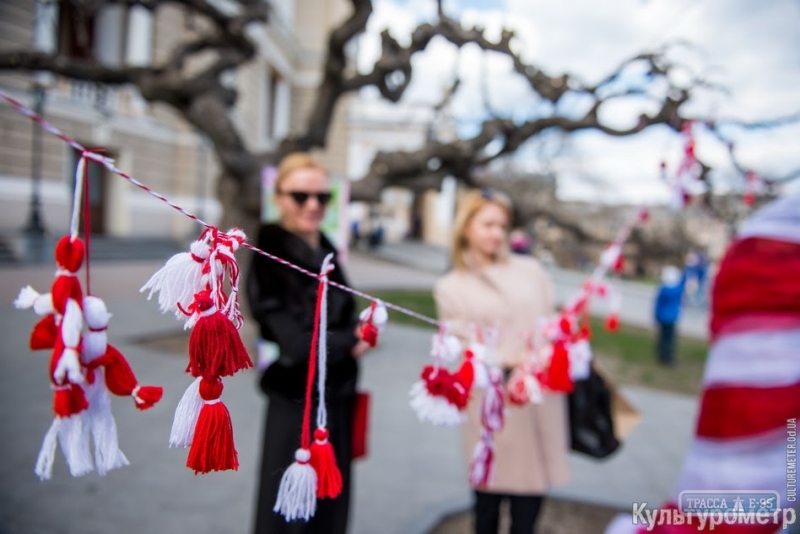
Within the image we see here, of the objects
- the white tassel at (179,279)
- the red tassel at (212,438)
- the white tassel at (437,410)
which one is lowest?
the white tassel at (437,410)

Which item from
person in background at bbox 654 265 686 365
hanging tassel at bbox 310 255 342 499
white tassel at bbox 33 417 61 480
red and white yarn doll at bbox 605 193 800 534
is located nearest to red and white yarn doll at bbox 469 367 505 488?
hanging tassel at bbox 310 255 342 499

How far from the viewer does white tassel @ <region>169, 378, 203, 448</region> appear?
1.04m

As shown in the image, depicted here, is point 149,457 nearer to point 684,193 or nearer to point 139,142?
point 684,193

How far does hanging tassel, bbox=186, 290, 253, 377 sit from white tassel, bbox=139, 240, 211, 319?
0.03 metres

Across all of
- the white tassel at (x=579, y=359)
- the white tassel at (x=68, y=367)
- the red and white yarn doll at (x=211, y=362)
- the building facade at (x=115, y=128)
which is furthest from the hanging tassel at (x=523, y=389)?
the building facade at (x=115, y=128)

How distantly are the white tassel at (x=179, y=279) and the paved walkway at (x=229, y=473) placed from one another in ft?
7.94

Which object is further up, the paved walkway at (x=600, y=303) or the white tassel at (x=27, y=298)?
the white tassel at (x=27, y=298)

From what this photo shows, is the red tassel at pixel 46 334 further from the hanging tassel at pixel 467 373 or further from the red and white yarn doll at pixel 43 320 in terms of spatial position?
the hanging tassel at pixel 467 373

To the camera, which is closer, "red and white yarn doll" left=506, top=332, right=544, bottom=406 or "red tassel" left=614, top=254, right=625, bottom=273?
"red and white yarn doll" left=506, top=332, right=544, bottom=406

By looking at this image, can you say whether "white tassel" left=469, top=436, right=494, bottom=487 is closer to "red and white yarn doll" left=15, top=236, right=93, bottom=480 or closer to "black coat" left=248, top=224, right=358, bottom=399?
"black coat" left=248, top=224, right=358, bottom=399

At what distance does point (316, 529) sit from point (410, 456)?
99.1 inches

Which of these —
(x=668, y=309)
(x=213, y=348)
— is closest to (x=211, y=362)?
(x=213, y=348)

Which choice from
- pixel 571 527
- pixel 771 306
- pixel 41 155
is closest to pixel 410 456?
pixel 571 527

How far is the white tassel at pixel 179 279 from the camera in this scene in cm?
101
